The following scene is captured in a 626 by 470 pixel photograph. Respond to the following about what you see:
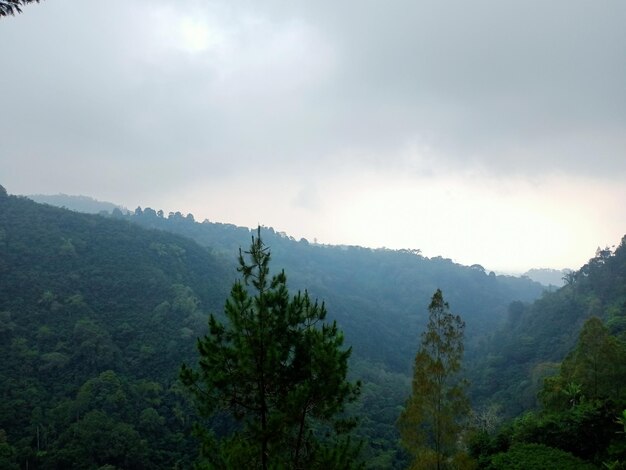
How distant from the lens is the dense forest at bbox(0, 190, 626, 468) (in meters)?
20.4

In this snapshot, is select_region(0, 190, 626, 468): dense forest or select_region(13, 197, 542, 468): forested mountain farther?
select_region(13, 197, 542, 468): forested mountain

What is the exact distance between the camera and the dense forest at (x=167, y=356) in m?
20.4

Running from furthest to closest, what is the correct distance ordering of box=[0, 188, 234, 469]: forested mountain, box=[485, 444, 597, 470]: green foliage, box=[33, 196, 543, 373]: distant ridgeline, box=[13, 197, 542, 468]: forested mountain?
1. box=[33, 196, 543, 373]: distant ridgeline
2. box=[13, 197, 542, 468]: forested mountain
3. box=[0, 188, 234, 469]: forested mountain
4. box=[485, 444, 597, 470]: green foliage

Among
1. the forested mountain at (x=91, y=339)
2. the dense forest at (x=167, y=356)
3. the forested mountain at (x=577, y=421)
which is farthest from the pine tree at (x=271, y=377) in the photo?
the forested mountain at (x=91, y=339)

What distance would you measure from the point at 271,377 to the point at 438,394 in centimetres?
638

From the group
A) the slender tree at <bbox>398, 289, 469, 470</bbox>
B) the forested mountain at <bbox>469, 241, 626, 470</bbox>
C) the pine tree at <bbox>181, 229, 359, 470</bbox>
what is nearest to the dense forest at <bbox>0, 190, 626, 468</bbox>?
the forested mountain at <bbox>469, 241, 626, 470</bbox>

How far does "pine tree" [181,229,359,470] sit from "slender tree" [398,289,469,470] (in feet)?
13.4

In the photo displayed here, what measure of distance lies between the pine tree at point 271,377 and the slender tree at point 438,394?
161 inches

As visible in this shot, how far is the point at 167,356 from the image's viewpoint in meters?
48.5

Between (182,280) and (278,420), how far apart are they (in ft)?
224

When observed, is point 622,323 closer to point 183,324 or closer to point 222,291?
point 183,324

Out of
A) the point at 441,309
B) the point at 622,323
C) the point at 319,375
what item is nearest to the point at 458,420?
the point at 441,309

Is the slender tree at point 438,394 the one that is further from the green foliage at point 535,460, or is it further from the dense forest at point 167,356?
the green foliage at point 535,460

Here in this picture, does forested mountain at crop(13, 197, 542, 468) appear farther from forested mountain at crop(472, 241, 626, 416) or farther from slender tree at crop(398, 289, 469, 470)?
forested mountain at crop(472, 241, 626, 416)
